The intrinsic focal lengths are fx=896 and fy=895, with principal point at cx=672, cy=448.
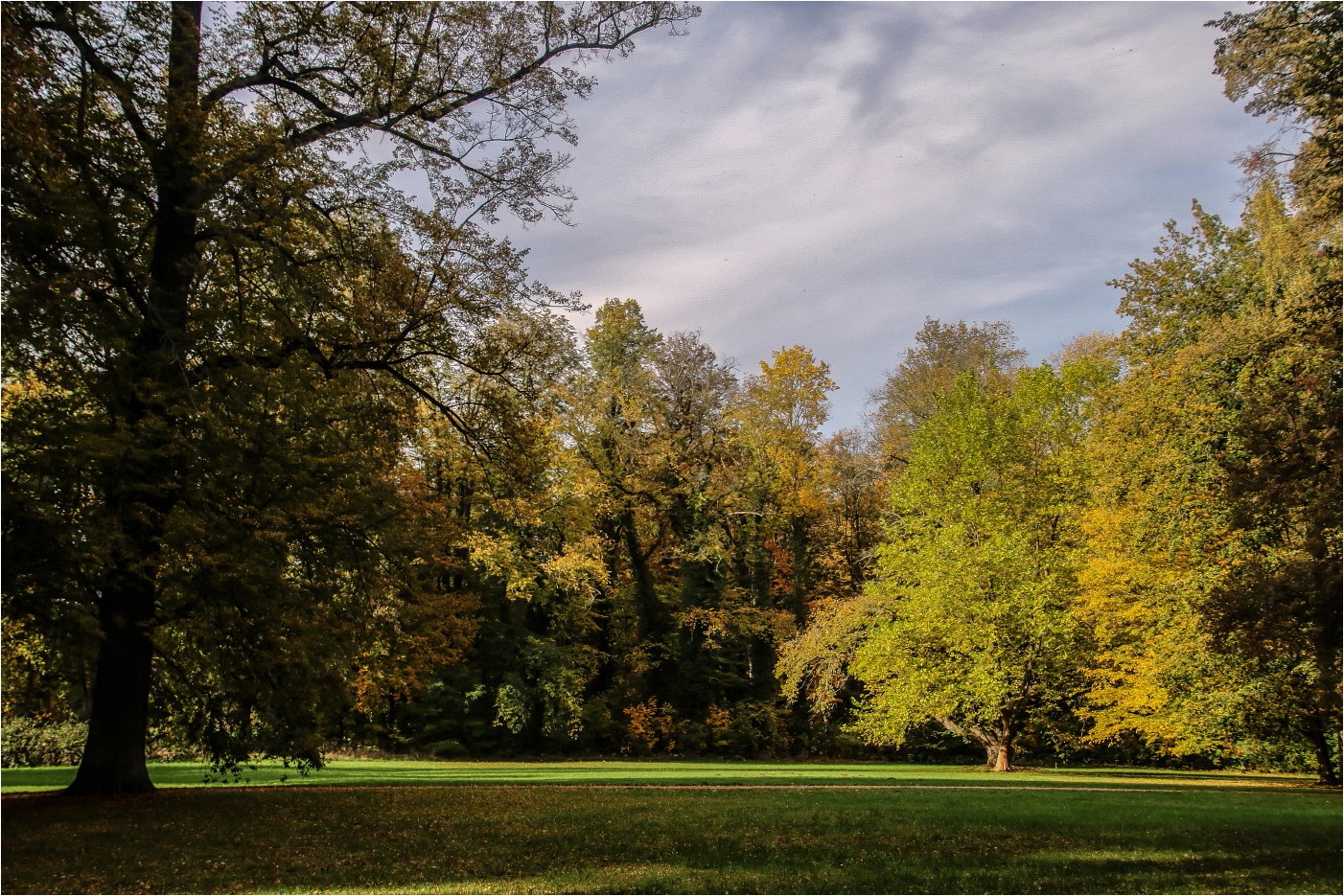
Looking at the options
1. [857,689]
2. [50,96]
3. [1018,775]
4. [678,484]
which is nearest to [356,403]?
[50,96]

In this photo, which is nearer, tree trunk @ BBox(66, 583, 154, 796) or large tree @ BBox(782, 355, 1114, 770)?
tree trunk @ BBox(66, 583, 154, 796)

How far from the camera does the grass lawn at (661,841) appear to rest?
26.6 ft

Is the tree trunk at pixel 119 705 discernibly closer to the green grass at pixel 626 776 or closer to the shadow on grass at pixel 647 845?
the shadow on grass at pixel 647 845

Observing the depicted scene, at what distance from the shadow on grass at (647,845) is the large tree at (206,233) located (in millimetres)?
2431

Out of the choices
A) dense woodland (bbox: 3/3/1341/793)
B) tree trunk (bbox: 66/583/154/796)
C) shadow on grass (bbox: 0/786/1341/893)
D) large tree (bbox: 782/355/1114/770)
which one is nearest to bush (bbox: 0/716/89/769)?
dense woodland (bbox: 3/3/1341/793)

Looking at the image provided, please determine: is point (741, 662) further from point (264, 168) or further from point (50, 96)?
point (50, 96)

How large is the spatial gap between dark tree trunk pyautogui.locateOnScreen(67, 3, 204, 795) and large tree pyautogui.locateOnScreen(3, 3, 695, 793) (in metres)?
0.03

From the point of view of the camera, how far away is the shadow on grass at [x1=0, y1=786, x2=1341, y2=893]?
8.09m

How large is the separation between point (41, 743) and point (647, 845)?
2188cm

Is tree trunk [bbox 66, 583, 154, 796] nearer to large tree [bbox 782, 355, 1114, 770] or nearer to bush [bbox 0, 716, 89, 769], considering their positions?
bush [bbox 0, 716, 89, 769]

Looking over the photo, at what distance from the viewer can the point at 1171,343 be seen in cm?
2355

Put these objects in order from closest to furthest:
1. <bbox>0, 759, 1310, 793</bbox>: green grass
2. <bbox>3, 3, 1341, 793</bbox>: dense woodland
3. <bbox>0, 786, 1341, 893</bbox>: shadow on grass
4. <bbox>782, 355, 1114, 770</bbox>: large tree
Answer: <bbox>0, 786, 1341, 893</bbox>: shadow on grass < <bbox>3, 3, 1341, 793</bbox>: dense woodland < <bbox>0, 759, 1310, 793</bbox>: green grass < <bbox>782, 355, 1114, 770</bbox>: large tree

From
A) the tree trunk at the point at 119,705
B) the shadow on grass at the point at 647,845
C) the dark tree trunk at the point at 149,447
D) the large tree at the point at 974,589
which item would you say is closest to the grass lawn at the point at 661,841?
the shadow on grass at the point at 647,845

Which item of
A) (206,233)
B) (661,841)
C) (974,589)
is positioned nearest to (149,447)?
(206,233)
